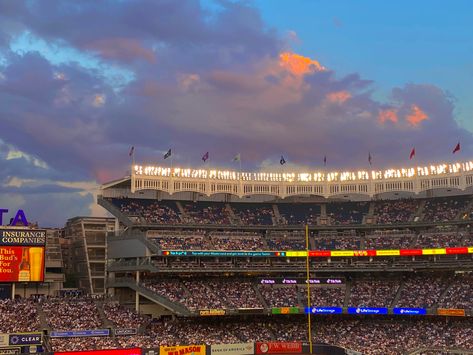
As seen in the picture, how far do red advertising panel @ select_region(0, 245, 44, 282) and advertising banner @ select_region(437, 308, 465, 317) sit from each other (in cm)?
4663

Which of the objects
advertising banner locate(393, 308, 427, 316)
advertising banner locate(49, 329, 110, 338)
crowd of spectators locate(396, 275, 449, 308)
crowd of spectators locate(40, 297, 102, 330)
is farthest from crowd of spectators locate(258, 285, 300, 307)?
crowd of spectators locate(40, 297, 102, 330)

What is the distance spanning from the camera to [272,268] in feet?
248

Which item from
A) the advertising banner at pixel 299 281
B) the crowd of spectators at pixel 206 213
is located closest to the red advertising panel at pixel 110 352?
the advertising banner at pixel 299 281

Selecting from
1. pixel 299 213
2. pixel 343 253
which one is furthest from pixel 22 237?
pixel 343 253

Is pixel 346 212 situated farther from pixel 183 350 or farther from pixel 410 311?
pixel 183 350

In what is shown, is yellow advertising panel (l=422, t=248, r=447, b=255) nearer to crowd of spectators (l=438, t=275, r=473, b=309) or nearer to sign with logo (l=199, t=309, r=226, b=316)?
crowd of spectators (l=438, t=275, r=473, b=309)

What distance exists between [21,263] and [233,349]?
26.3m

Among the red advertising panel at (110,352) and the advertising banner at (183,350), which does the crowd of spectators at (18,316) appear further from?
the advertising banner at (183,350)

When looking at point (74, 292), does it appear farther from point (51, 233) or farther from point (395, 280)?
point (395, 280)

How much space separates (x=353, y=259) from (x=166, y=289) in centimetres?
2513

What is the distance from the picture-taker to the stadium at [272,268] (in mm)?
65812

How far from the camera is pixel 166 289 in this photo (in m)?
72.2

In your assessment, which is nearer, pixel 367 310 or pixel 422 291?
pixel 367 310

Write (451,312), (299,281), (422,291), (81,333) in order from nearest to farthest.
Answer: (81,333)
(451,312)
(422,291)
(299,281)
